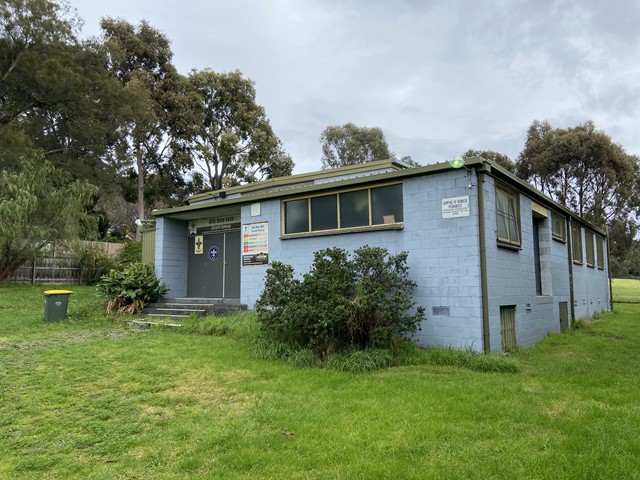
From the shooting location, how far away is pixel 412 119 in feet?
76.5

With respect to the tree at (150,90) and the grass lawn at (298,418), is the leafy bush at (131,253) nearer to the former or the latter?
the tree at (150,90)

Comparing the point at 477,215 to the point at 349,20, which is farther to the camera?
the point at 349,20

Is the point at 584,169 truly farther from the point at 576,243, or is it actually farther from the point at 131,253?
the point at 131,253

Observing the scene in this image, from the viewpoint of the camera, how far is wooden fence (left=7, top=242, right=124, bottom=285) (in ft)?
62.5

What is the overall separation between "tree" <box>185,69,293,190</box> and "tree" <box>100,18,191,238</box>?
1353 mm

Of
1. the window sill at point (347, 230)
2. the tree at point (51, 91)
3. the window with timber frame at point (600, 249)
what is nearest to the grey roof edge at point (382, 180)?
the window sill at point (347, 230)

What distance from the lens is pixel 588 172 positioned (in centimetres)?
3253

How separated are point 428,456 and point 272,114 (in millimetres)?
33185

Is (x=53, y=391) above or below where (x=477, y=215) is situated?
below

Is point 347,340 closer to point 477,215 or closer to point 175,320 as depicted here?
point 477,215

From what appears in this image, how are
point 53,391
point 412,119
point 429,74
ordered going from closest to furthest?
1. point 53,391
2. point 429,74
3. point 412,119

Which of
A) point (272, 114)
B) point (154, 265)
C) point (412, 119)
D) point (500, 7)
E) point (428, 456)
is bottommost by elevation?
point (428, 456)

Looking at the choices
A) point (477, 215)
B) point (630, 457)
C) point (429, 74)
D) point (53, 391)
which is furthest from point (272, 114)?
point (630, 457)

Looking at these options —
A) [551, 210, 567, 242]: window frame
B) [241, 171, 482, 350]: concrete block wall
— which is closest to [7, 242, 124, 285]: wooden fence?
[241, 171, 482, 350]: concrete block wall
